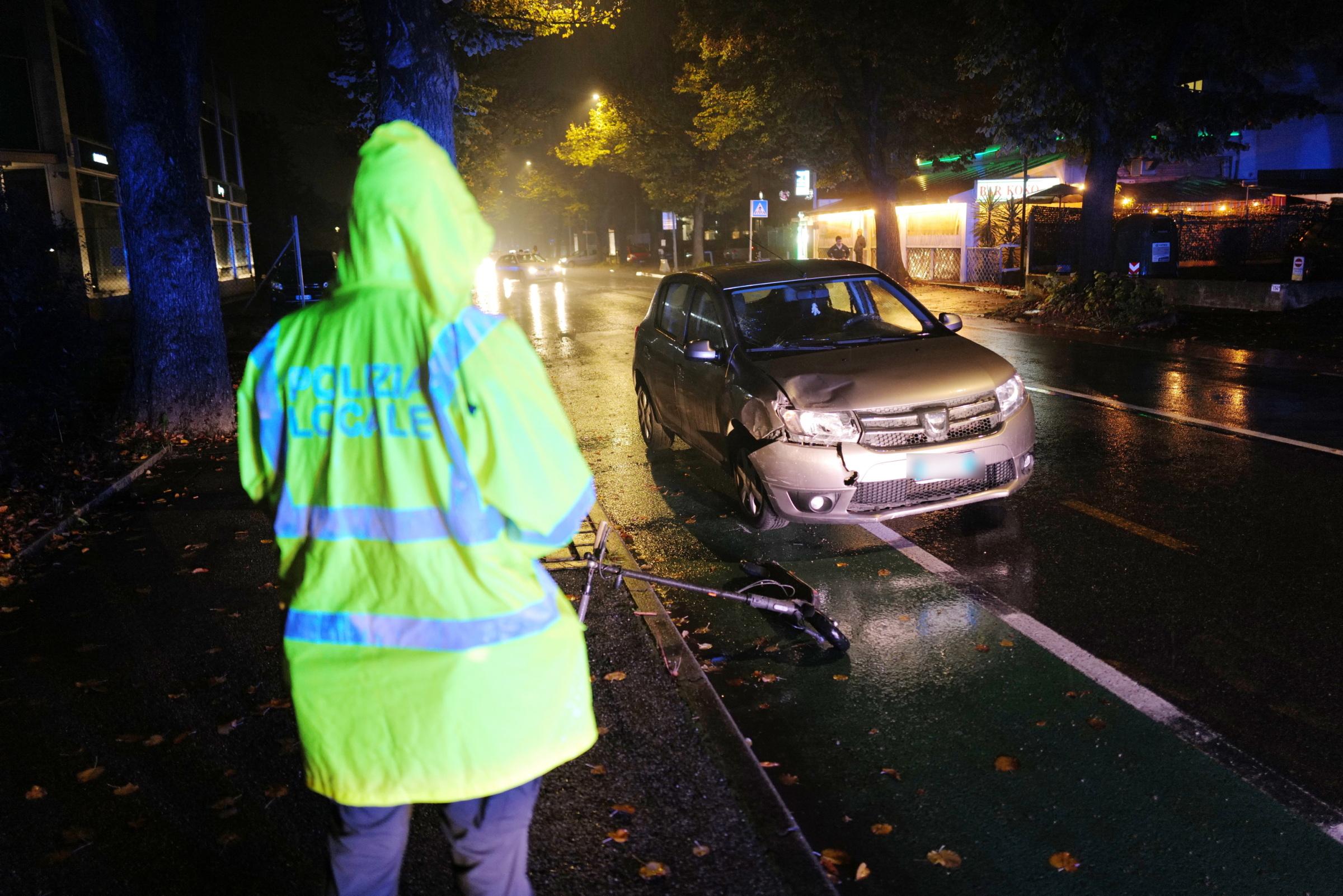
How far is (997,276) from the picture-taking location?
30203mm

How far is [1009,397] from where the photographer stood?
20.6ft

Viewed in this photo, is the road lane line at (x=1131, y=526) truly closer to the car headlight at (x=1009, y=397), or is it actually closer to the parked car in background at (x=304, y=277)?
the car headlight at (x=1009, y=397)

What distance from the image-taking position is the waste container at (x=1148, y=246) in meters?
20.7

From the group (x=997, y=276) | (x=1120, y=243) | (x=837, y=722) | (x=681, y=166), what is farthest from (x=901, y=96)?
(x=837, y=722)

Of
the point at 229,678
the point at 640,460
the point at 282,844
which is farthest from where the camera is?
the point at 640,460

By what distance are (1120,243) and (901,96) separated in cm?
891

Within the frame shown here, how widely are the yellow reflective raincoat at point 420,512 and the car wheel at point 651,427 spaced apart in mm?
6915

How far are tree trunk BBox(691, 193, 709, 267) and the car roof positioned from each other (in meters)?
40.4

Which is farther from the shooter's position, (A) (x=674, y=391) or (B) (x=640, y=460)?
(B) (x=640, y=460)

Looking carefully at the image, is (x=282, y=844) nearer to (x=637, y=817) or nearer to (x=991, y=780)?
(x=637, y=817)

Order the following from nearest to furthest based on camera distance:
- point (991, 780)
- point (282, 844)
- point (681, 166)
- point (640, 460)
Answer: point (282, 844) → point (991, 780) → point (640, 460) → point (681, 166)

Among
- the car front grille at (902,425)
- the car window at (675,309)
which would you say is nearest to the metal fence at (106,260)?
the car window at (675,309)

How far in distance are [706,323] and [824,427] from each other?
1.96 meters

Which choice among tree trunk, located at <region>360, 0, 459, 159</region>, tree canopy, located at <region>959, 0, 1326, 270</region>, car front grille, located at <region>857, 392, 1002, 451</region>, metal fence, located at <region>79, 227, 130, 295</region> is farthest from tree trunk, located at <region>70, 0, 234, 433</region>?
tree canopy, located at <region>959, 0, 1326, 270</region>
